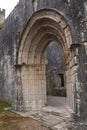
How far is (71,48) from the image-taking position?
562 cm

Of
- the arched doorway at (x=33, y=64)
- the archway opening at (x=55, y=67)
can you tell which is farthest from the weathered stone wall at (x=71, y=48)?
the archway opening at (x=55, y=67)

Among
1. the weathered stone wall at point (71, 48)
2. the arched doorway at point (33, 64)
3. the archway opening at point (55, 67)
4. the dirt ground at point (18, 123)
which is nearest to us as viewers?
the weathered stone wall at point (71, 48)

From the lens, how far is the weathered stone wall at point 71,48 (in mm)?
5363

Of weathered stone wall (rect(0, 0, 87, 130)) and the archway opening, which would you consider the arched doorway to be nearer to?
weathered stone wall (rect(0, 0, 87, 130))

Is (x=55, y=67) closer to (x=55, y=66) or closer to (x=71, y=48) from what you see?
(x=55, y=66)

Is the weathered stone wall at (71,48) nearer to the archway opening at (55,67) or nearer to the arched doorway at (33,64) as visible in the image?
the arched doorway at (33,64)

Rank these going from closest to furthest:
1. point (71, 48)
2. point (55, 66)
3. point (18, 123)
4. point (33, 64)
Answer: point (71, 48) → point (18, 123) → point (33, 64) → point (55, 66)

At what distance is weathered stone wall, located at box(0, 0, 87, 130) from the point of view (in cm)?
536

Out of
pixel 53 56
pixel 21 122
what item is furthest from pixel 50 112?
pixel 53 56

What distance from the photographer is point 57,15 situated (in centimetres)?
630

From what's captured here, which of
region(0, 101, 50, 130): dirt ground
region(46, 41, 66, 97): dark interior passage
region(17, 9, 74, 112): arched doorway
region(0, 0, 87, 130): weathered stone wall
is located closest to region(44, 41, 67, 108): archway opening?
region(46, 41, 66, 97): dark interior passage

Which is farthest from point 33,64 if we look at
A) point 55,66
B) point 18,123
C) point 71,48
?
point 55,66

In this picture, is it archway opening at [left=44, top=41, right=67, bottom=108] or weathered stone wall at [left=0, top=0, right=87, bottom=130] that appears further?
archway opening at [left=44, top=41, right=67, bottom=108]

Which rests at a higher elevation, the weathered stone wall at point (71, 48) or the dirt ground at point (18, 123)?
the weathered stone wall at point (71, 48)
